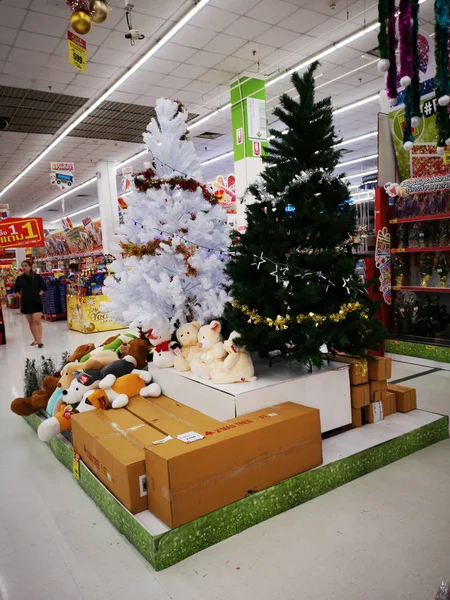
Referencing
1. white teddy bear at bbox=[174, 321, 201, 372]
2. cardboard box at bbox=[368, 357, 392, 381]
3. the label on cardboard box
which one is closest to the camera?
the label on cardboard box

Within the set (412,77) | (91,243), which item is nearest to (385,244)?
(412,77)

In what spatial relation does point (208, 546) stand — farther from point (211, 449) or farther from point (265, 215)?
point (265, 215)

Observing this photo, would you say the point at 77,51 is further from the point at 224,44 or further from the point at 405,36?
the point at 405,36

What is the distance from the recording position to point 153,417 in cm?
259

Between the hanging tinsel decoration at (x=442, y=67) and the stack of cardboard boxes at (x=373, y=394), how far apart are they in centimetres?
154

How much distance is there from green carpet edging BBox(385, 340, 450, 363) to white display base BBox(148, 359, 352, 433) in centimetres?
247

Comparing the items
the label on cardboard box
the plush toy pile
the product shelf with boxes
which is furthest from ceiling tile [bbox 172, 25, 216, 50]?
the label on cardboard box

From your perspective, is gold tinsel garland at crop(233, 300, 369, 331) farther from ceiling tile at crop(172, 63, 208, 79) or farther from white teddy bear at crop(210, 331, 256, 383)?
ceiling tile at crop(172, 63, 208, 79)

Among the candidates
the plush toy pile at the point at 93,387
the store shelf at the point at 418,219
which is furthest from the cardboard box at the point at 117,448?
the store shelf at the point at 418,219

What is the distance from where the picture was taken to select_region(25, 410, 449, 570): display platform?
1.83m

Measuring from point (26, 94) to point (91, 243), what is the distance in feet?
17.9

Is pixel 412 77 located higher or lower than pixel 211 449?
higher

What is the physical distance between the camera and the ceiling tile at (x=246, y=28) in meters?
6.44

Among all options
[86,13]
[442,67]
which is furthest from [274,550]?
[86,13]
